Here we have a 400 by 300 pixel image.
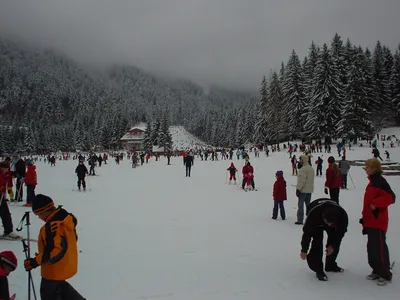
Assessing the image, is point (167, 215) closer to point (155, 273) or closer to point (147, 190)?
point (155, 273)

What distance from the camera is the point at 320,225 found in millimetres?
4312

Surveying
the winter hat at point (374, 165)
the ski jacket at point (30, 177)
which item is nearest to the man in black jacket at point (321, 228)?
the winter hat at point (374, 165)

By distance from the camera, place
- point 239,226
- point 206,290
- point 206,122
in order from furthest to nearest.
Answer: point 206,122, point 239,226, point 206,290

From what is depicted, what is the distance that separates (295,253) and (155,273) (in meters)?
2.85

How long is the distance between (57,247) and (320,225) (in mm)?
3553

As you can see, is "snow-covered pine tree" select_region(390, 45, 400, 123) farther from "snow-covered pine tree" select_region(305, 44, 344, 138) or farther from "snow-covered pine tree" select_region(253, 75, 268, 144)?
"snow-covered pine tree" select_region(253, 75, 268, 144)

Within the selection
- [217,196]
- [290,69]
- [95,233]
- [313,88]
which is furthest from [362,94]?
[95,233]

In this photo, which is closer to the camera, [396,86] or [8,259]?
[8,259]

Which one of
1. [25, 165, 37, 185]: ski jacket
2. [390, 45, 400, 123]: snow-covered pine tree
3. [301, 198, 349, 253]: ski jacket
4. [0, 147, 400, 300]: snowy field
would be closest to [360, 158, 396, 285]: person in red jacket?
[0, 147, 400, 300]: snowy field

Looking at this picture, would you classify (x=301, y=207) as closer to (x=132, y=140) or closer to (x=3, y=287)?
(x=3, y=287)

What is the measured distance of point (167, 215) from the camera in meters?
9.17

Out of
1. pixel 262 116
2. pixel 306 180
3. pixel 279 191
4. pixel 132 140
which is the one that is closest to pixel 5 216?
pixel 279 191

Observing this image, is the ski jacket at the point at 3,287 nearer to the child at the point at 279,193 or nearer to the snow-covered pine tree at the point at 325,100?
the child at the point at 279,193

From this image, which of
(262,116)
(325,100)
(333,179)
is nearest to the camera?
(333,179)
